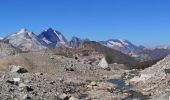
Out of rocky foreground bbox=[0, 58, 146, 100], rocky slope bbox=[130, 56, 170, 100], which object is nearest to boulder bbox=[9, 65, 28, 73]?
rocky foreground bbox=[0, 58, 146, 100]

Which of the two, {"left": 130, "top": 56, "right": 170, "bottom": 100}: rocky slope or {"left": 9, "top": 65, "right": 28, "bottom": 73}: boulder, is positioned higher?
{"left": 9, "top": 65, "right": 28, "bottom": 73}: boulder

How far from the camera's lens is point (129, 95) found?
4284 centimetres

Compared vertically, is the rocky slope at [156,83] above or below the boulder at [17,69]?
below

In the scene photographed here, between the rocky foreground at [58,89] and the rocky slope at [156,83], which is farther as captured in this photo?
the rocky slope at [156,83]

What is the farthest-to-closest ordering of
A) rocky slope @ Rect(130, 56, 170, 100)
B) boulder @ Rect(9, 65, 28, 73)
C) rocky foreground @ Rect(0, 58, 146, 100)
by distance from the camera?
boulder @ Rect(9, 65, 28, 73) → rocky slope @ Rect(130, 56, 170, 100) → rocky foreground @ Rect(0, 58, 146, 100)

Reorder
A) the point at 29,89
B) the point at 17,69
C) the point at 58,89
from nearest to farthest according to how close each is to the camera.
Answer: the point at 29,89 → the point at 58,89 → the point at 17,69

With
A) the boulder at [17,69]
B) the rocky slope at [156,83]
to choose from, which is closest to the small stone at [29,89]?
the rocky slope at [156,83]

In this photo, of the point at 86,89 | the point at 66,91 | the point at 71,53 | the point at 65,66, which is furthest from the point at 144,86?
the point at 71,53

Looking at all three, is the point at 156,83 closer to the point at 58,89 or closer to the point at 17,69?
the point at 58,89

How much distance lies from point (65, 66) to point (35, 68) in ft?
14.9

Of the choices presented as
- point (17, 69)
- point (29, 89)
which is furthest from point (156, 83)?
point (17, 69)

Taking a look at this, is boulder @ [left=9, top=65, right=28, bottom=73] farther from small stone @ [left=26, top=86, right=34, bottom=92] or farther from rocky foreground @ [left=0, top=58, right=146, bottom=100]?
small stone @ [left=26, top=86, right=34, bottom=92]

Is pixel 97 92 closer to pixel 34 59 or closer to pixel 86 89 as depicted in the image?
pixel 86 89

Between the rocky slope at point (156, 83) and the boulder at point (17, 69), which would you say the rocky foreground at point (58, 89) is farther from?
the rocky slope at point (156, 83)
